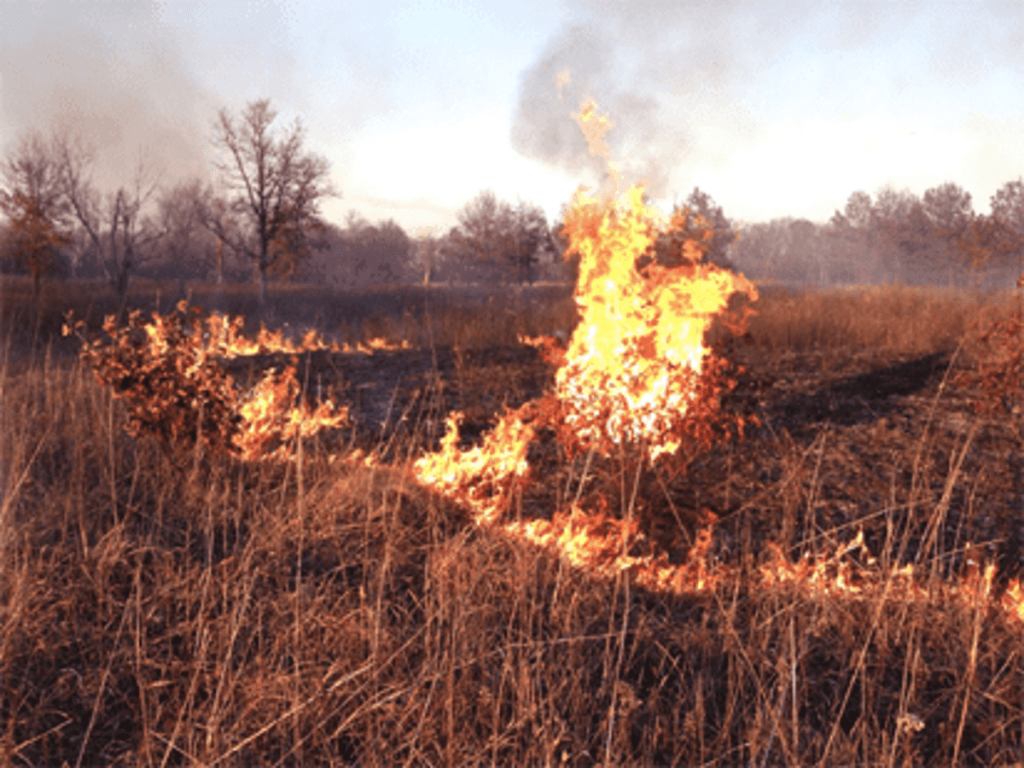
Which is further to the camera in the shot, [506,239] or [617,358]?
[506,239]

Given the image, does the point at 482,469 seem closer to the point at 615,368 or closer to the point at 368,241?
the point at 615,368

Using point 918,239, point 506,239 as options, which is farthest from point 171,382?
point 918,239

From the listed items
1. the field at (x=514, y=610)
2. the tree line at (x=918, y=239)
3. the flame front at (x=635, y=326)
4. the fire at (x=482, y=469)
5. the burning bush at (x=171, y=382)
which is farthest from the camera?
the tree line at (x=918, y=239)

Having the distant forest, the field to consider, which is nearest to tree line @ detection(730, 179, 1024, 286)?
the distant forest

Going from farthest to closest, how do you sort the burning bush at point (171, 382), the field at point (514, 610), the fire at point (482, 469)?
the fire at point (482, 469), the burning bush at point (171, 382), the field at point (514, 610)

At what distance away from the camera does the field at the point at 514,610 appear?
2139 millimetres

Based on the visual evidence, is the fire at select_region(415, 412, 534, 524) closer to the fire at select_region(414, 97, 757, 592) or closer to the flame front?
the fire at select_region(414, 97, 757, 592)

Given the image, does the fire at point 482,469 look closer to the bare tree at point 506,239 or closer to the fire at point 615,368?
the fire at point 615,368

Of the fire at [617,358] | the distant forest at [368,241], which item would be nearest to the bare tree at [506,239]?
the distant forest at [368,241]

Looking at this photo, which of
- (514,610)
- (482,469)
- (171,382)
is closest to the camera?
(514,610)

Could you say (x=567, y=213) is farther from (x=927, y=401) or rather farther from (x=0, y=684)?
(x=0, y=684)

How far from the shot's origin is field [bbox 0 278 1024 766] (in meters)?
2.14

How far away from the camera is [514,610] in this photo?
244 cm

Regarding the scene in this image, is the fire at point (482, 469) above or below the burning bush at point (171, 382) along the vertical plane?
below
